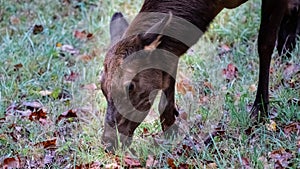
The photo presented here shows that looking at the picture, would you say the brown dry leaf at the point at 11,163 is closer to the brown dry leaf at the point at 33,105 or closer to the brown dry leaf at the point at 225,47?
the brown dry leaf at the point at 33,105

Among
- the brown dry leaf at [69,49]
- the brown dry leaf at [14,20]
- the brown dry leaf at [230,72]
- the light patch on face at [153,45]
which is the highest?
the brown dry leaf at [14,20]

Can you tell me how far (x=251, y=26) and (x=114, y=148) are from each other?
3.57 metres

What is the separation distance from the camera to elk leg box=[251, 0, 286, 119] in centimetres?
518

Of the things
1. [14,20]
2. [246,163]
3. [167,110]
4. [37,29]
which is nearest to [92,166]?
[167,110]

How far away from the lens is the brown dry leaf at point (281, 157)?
4234mm

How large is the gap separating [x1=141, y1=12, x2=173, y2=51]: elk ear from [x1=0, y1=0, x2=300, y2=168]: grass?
0.87m

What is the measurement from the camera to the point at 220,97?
5758mm

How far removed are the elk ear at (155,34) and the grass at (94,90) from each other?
2.85 ft

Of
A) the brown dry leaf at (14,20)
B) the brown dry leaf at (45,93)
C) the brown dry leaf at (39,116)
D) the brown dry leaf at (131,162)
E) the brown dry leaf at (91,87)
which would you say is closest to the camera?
the brown dry leaf at (131,162)

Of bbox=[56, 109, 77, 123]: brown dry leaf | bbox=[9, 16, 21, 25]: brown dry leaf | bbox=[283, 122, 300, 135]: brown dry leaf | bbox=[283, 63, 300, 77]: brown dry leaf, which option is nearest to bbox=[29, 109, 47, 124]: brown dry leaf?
bbox=[56, 109, 77, 123]: brown dry leaf

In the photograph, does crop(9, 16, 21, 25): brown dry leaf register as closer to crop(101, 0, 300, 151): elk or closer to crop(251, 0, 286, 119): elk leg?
crop(101, 0, 300, 151): elk

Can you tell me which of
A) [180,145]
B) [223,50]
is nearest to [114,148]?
[180,145]

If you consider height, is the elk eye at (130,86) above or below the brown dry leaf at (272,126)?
above

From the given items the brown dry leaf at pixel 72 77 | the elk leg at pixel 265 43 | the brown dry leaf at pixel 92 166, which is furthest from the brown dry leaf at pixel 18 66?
the elk leg at pixel 265 43
